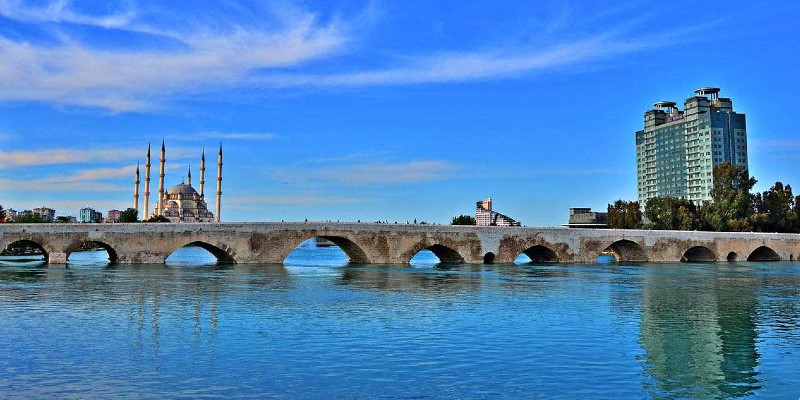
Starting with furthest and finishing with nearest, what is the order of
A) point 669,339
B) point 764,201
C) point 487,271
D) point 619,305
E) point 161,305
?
1. point 764,201
2. point 487,271
3. point 619,305
4. point 161,305
5. point 669,339

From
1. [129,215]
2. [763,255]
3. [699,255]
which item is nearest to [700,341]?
[699,255]

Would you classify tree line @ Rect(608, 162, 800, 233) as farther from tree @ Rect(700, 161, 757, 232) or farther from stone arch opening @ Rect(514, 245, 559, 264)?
stone arch opening @ Rect(514, 245, 559, 264)

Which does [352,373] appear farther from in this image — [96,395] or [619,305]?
[619,305]

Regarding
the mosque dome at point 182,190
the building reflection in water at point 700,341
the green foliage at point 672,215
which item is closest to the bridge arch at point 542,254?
the green foliage at point 672,215

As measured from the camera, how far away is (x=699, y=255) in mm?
55312

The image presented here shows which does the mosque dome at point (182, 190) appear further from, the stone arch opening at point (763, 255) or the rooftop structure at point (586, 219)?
the stone arch opening at point (763, 255)

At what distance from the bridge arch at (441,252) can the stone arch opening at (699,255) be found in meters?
18.2

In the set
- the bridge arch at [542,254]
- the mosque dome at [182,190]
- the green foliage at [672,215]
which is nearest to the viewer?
the bridge arch at [542,254]

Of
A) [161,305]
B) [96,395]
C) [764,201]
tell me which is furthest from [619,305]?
[764,201]

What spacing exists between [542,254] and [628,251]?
709 cm

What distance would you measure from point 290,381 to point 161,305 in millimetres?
10610

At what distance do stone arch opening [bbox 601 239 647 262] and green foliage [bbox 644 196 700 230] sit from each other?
15.6 metres

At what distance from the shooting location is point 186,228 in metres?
40.1

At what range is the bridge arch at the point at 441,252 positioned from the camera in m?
44.7
